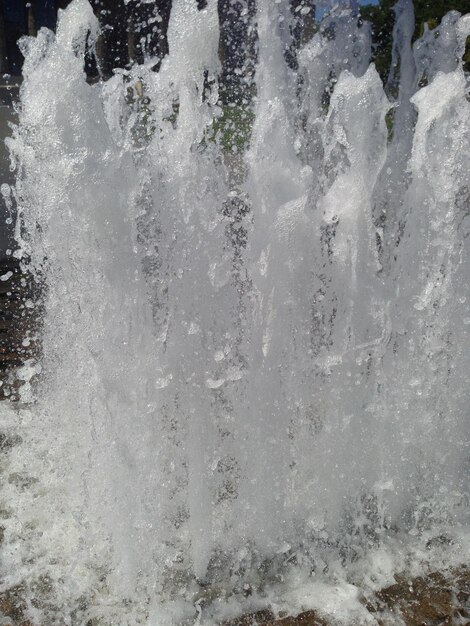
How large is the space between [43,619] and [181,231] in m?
1.81

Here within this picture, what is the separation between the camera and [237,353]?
3.00 meters

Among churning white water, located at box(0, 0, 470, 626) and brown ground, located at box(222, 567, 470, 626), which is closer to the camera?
brown ground, located at box(222, 567, 470, 626)

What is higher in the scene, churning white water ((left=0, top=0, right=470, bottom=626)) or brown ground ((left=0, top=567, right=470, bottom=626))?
churning white water ((left=0, top=0, right=470, bottom=626))

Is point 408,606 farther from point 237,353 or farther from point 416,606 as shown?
point 237,353

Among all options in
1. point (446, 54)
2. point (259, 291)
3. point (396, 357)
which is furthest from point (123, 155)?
point (446, 54)

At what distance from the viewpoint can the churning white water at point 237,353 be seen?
2.84 meters

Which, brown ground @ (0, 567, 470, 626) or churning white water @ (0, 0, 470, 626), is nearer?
brown ground @ (0, 567, 470, 626)

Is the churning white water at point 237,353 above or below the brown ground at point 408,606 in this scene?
above

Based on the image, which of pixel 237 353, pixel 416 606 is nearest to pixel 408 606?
pixel 416 606

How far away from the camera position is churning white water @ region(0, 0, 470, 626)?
2.84 meters

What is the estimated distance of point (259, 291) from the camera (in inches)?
116

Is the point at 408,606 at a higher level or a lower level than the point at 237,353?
lower

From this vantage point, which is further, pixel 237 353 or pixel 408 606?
pixel 237 353

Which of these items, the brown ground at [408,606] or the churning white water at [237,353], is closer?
the brown ground at [408,606]
